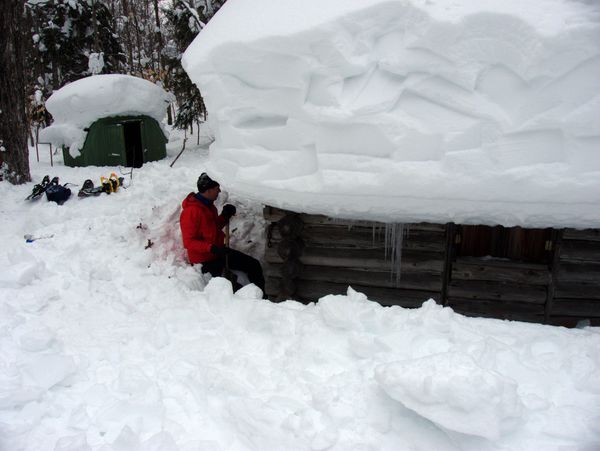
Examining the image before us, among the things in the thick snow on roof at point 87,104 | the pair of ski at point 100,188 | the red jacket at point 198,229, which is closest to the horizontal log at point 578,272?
the red jacket at point 198,229

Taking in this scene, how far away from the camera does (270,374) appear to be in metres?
2.95

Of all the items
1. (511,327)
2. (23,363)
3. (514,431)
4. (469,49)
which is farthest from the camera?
(469,49)

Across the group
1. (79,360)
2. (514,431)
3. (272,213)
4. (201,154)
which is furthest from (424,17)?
(201,154)

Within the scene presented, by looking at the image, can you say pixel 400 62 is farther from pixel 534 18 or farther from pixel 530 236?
pixel 530 236

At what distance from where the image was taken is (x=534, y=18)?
3455 mm

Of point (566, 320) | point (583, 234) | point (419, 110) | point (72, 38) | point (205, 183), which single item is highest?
point (72, 38)

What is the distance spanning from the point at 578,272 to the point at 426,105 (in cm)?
249

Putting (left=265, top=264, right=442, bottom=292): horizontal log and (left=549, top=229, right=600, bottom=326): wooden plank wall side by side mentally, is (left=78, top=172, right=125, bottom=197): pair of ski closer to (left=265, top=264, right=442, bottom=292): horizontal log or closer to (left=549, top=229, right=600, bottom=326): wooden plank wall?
(left=265, top=264, right=442, bottom=292): horizontal log

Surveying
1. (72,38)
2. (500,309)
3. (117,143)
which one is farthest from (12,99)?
(500,309)

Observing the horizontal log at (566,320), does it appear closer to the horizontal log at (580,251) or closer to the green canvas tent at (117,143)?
the horizontal log at (580,251)

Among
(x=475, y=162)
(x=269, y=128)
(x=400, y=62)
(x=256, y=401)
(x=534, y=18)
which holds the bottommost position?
(x=256, y=401)

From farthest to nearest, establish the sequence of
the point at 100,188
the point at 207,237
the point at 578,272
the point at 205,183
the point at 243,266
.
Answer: the point at 100,188 < the point at 243,266 < the point at 207,237 < the point at 205,183 < the point at 578,272

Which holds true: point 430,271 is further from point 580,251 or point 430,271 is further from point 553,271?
point 580,251

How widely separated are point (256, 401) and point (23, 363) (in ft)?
5.48
